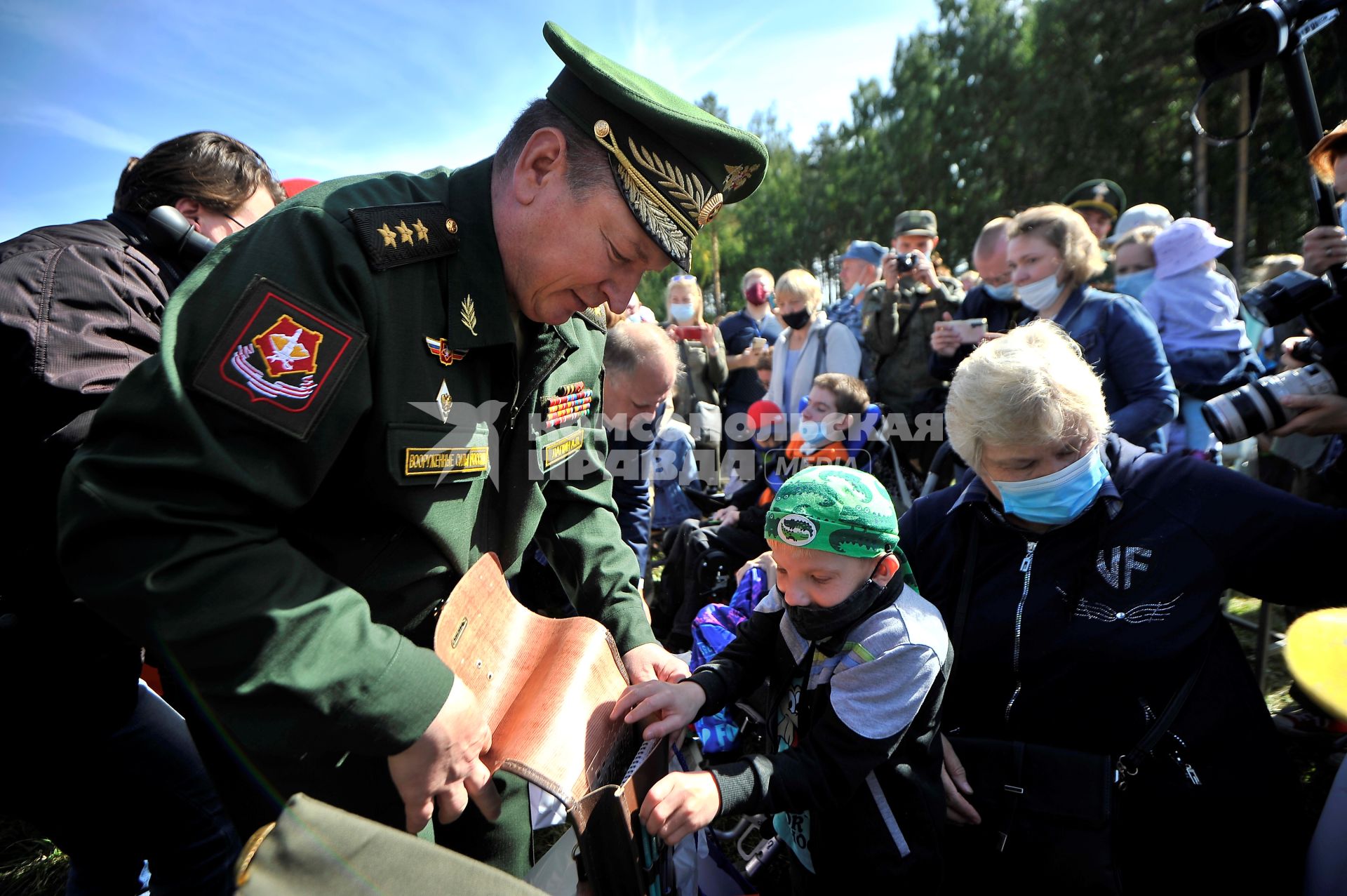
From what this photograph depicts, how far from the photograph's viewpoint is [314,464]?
43.4 inches

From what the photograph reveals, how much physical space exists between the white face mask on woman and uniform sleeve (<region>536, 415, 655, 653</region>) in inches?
107

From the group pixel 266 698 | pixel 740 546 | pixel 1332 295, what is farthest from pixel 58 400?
pixel 1332 295

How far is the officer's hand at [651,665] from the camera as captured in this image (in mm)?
Answer: 1676

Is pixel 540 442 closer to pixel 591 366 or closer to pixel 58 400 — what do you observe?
pixel 591 366

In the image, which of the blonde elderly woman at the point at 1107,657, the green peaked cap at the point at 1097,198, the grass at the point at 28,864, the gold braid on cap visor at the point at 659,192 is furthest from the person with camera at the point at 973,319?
the grass at the point at 28,864

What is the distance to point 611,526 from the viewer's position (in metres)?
1.87

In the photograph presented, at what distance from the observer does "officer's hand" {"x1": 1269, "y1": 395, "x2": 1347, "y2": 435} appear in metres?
2.08

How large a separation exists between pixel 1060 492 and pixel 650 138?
149 cm

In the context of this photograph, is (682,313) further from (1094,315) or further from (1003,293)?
(1094,315)

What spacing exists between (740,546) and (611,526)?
80.0 inches

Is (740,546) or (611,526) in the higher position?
(611,526)

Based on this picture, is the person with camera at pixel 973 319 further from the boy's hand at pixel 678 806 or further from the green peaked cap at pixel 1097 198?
the boy's hand at pixel 678 806

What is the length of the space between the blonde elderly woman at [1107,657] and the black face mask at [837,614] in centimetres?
57

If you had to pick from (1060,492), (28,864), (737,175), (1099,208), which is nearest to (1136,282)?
(1099,208)
